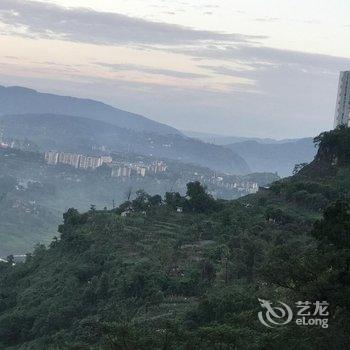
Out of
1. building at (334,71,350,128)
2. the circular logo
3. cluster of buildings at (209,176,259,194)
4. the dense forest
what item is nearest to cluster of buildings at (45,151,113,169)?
cluster of buildings at (209,176,259,194)

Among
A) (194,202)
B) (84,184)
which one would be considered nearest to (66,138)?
(84,184)

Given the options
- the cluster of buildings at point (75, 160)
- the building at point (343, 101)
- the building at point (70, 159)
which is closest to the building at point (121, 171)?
the cluster of buildings at point (75, 160)

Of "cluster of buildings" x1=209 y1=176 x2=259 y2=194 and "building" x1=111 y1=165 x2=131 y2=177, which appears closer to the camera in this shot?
"cluster of buildings" x1=209 y1=176 x2=259 y2=194

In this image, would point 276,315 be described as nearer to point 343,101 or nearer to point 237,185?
point 343,101

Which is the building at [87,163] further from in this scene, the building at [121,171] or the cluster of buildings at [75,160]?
the building at [121,171]

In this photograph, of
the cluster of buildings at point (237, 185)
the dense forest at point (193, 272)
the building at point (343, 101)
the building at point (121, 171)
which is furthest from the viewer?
the building at point (121, 171)

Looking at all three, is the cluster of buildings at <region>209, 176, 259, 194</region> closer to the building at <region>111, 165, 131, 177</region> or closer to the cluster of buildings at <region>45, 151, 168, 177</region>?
the cluster of buildings at <region>45, 151, 168, 177</region>
